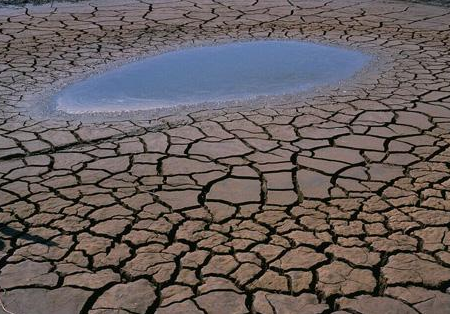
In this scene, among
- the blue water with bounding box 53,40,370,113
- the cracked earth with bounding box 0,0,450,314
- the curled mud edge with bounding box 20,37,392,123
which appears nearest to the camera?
the cracked earth with bounding box 0,0,450,314

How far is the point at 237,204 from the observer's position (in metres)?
3.90

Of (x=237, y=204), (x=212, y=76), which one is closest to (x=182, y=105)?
(x=212, y=76)

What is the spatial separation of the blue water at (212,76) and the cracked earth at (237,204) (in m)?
0.38

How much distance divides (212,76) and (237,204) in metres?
2.88

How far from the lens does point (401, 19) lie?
874cm

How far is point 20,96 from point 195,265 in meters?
3.31

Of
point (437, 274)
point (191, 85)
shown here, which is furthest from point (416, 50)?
point (437, 274)

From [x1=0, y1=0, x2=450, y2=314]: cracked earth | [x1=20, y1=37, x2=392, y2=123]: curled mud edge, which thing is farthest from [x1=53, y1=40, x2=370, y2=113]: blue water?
[x1=0, y1=0, x2=450, y2=314]: cracked earth

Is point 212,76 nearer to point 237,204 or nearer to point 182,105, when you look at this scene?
point 182,105

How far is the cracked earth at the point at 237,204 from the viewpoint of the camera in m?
3.07

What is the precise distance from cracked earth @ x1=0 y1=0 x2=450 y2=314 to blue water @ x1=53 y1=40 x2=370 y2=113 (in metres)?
0.38

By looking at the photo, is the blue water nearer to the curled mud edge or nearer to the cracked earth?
the curled mud edge

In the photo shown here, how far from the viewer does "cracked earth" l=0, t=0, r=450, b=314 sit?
3068 millimetres

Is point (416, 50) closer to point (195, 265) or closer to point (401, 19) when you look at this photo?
point (401, 19)
